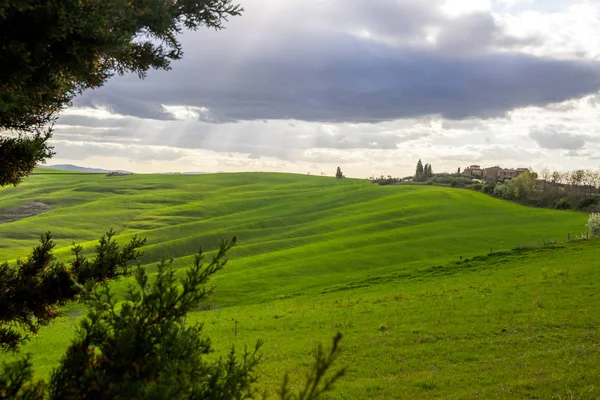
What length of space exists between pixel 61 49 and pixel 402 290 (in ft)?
113

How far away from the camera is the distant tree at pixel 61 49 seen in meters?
6.80

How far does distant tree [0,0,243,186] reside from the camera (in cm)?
680

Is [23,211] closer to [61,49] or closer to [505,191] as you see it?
[505,191]

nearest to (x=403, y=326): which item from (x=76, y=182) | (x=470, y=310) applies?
(x=470, y=310)

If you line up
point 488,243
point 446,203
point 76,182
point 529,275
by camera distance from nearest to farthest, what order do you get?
point 529,275 → point 488,243 → point 446,203 → point 76,182

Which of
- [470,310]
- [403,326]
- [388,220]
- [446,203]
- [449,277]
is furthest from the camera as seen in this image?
[446,203]

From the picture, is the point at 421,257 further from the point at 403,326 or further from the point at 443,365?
the point at 443,365

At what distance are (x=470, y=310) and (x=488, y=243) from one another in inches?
1584

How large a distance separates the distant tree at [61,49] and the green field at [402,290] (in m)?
11.9

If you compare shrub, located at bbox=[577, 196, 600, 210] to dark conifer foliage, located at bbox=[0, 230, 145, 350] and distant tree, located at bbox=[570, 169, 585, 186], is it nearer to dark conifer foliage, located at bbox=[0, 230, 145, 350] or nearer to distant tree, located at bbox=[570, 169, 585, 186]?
distant tree, located at bbox=[570, 169, 585, 186]

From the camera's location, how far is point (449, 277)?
1647 inches

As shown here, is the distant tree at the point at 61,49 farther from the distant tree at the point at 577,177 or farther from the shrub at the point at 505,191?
the distant tree at the point at 577,177

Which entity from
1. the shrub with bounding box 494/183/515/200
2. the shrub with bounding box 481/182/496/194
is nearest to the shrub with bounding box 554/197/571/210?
the shrub with bounding box 494/183/515/200

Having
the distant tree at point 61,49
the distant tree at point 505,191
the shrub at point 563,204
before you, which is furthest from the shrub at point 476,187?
the distant tree at point 61,49
